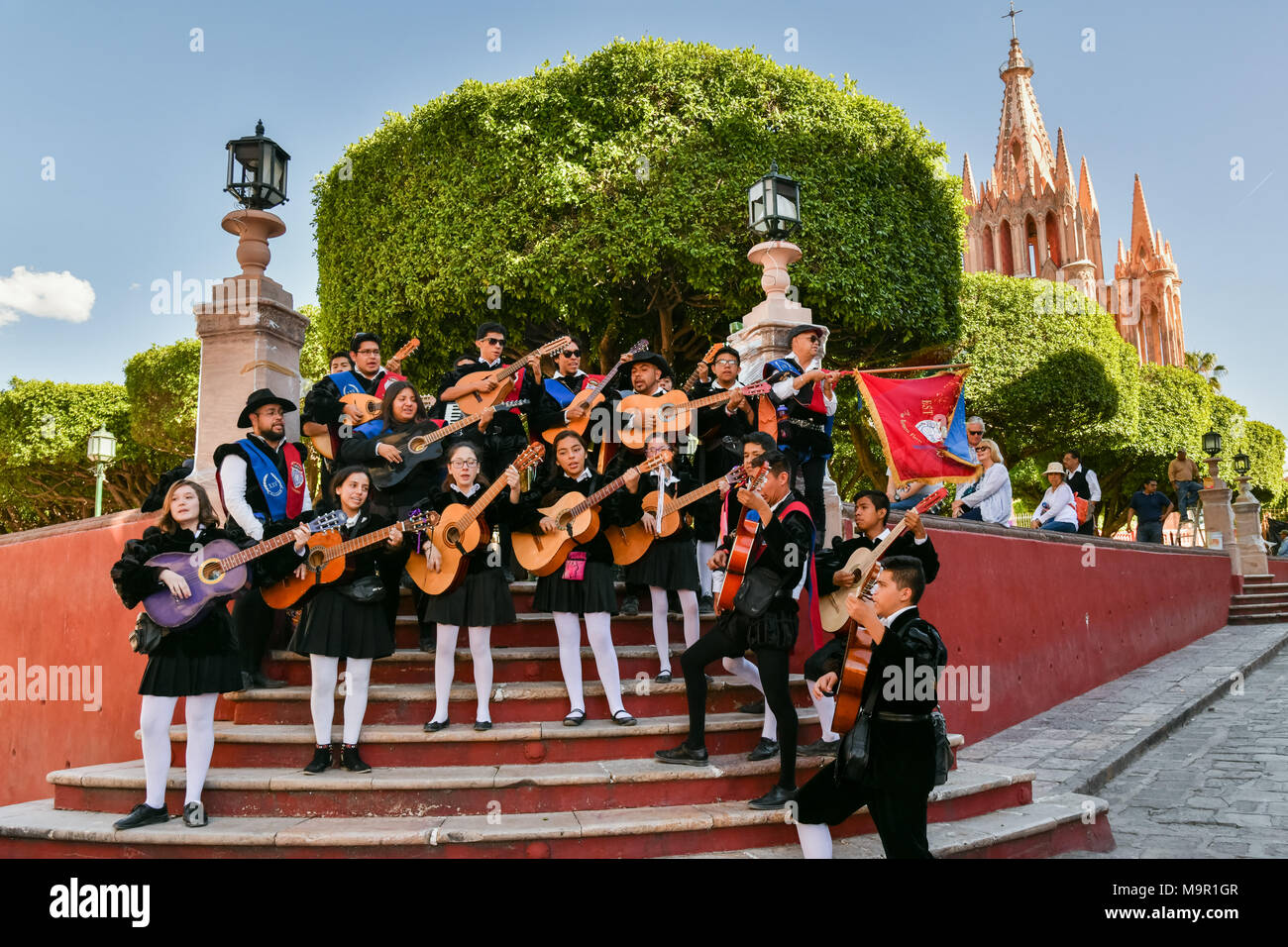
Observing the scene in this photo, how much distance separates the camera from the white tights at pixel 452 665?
15.4ft

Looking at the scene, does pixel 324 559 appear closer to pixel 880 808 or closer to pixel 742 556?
pixel 742 556

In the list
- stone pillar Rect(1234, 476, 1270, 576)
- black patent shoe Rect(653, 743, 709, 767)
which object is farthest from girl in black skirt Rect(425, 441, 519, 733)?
stone pillar Rect(1234, 476, 1270, 576)

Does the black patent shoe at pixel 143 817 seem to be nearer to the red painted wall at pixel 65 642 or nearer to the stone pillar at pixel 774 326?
the red painted wall at pixel 65 642

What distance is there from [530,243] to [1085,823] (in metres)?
10.4

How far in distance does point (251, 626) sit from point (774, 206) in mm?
5063

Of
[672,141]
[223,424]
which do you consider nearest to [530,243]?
[672,141]

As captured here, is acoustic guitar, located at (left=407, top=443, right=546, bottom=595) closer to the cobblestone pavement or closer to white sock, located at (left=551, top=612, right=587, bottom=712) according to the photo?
white sock, located at (left=551, top=612, right=587, bottom=712)

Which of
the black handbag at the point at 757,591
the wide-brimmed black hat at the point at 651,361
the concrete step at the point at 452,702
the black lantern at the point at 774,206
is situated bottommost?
the concrete step at the point at 452,702

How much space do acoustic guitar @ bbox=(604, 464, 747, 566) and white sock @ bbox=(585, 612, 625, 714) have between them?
575mm

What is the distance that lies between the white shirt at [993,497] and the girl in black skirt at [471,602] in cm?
573

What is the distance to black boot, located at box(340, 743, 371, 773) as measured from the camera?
4.38 meters

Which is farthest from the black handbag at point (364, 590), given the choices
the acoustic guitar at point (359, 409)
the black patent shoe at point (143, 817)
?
the acoustic guitar at point (359, 409)

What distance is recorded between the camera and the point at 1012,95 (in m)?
58.1

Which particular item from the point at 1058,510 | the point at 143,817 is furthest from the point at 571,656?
the point at 1058,510
